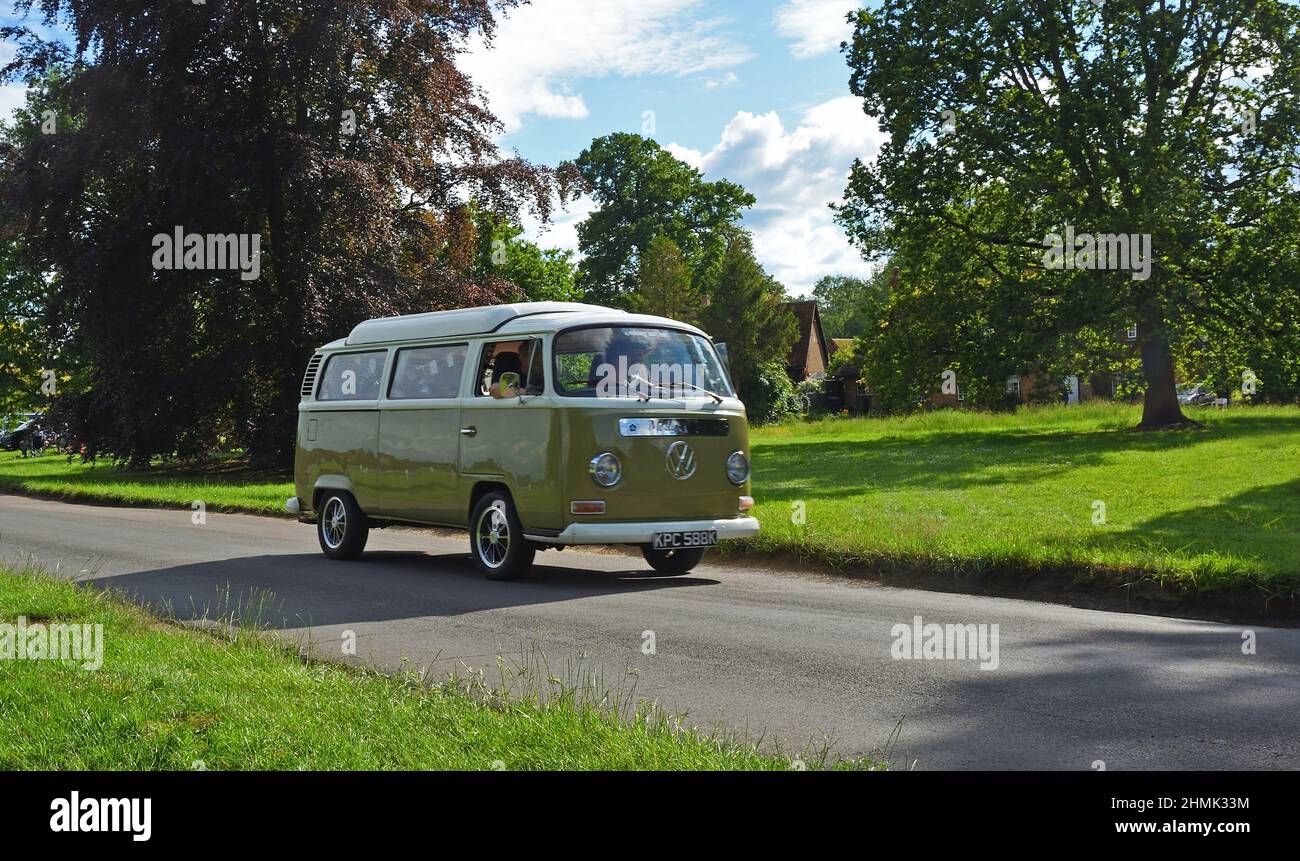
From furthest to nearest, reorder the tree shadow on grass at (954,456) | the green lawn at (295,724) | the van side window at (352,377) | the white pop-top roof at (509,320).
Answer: the tree shadow on grass at (954,456) < the van side window at (352,377) < the white pop-top roof at (509,320) < the green lawn at (295,724)

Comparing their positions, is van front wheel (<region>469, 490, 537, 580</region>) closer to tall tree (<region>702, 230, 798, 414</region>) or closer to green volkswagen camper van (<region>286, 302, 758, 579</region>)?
green volkswagen camper van (<region>286, 302, 758, 579</region>)

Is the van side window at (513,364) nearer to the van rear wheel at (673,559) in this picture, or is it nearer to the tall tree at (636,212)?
the van rear wheel at (673,559)

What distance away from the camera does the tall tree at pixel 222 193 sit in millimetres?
28969

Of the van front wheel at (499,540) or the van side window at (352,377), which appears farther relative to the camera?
the van side window at (352,377)

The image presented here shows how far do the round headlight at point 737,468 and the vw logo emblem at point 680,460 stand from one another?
0.49 m

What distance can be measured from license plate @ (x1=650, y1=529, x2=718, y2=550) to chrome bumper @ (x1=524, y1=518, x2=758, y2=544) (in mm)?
37

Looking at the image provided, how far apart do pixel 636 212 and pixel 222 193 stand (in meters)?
49.4

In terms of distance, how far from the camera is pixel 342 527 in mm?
13680

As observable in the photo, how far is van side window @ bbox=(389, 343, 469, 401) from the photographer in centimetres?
1230

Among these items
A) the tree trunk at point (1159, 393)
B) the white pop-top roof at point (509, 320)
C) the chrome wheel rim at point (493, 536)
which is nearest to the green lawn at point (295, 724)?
the chrome wheel rim at point (493, 536)

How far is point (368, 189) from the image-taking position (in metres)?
29.3

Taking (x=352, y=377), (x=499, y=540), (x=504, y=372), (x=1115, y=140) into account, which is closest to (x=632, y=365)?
(x=504, y=372)

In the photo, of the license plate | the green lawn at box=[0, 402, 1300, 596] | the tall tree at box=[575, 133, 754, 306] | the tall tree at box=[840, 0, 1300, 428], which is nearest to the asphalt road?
the license plate
